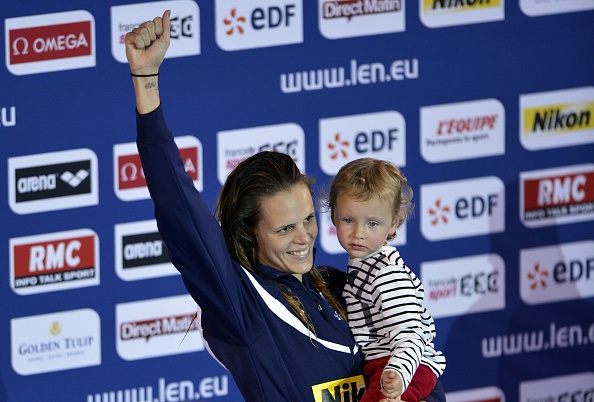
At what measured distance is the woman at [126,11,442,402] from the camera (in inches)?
84.2

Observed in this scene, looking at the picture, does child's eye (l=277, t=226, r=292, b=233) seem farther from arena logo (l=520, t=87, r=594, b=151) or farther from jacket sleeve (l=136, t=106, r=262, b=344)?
arena logo (l=520, t=87, r=594, b=151)

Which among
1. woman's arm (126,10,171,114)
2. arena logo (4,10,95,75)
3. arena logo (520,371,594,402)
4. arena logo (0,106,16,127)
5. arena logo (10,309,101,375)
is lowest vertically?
arena logo (520,371,594,402)

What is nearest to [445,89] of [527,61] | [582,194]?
[527,61]

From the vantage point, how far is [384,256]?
2.45 metres

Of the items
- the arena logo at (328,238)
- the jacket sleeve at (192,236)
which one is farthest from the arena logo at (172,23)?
the jacket sleeve at (192,236)

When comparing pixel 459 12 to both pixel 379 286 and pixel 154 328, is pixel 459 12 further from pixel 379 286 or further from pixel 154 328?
pixel 379 286

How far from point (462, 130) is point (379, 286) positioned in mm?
1674

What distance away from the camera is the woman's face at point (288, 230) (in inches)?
90.7

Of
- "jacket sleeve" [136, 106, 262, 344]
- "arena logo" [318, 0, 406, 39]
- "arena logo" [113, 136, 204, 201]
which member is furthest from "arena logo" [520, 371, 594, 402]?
"jacket sleeve" [136, 106, 262, 344]

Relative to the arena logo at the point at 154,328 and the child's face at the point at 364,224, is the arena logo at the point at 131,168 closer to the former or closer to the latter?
the arena logo at the point at 154,328

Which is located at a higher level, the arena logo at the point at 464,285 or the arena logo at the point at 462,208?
the arena logo at the point at 462,208

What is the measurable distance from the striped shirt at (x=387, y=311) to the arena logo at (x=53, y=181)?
1.25 metres

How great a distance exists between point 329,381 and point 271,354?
0.51 ft

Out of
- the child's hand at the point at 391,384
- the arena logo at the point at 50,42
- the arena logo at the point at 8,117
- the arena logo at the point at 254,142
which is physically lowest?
the child's hand at the point at 391,384
